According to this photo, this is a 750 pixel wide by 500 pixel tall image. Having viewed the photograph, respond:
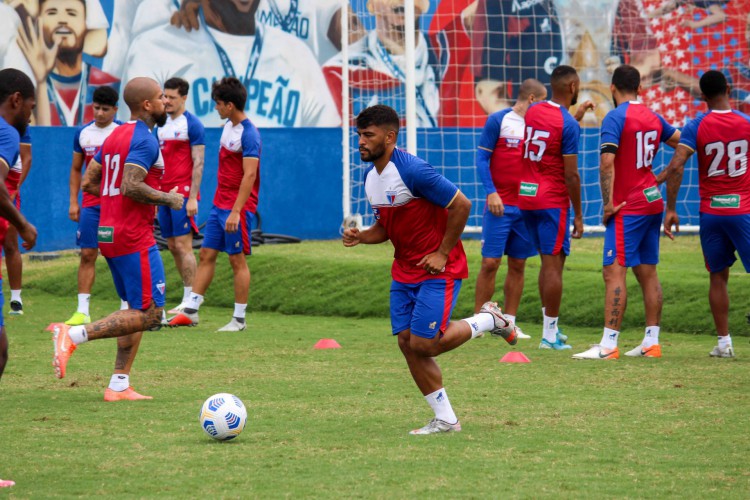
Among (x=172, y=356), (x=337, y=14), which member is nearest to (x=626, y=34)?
(x=337, y=14)

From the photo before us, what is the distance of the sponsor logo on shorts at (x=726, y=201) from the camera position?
9.67m

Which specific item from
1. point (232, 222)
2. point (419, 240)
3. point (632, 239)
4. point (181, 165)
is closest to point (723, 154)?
point (632, 239)

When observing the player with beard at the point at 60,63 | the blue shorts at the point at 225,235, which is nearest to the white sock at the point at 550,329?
the blue shorts at the point at 225,235

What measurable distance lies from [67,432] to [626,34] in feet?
60.5

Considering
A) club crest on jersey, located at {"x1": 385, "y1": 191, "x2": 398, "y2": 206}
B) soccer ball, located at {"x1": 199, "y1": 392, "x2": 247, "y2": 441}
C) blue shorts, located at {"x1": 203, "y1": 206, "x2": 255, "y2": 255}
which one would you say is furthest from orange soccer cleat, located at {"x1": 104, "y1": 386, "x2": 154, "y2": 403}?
blue shorts, located at {"x1": 203, "y1": 206, "x2": 255, "y2": 255}

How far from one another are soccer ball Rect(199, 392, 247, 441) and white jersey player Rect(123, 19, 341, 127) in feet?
52.7

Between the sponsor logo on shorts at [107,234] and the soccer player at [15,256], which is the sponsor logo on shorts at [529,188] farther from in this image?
the soccer player at [15,256]

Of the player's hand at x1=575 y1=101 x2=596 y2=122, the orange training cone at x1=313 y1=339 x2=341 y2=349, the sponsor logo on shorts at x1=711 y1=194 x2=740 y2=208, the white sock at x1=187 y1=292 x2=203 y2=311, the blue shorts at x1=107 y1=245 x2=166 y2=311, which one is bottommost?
the orange training cone at x1=313 y1=339 x2=341 y2=349

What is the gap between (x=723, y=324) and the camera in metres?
9.88

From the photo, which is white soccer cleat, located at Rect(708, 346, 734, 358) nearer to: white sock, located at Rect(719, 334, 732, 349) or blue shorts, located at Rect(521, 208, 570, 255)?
white sock, located at Rect(719, 334, 732, 349)

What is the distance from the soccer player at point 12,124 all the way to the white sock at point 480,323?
258 centimetres

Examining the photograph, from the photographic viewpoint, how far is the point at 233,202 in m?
12.3

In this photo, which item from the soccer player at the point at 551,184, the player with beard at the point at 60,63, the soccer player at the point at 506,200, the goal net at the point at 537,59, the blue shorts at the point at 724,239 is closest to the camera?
the blue shorts at the point at 724,239

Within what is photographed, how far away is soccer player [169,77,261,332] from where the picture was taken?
11859 millimetres
